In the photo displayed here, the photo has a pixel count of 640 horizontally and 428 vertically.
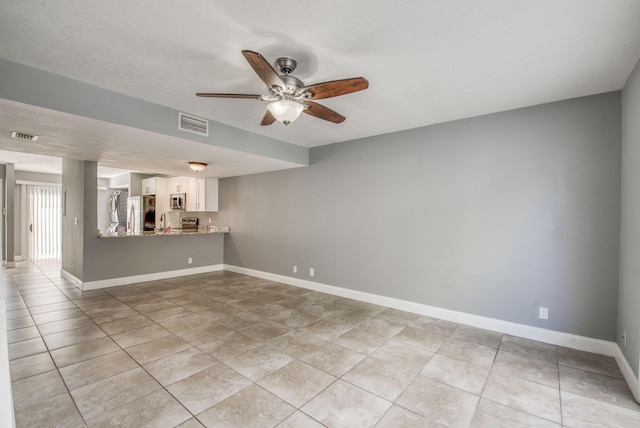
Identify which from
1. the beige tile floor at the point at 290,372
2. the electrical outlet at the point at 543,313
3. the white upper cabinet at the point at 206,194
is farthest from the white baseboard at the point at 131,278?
the electrical outlet at the point at 543,313

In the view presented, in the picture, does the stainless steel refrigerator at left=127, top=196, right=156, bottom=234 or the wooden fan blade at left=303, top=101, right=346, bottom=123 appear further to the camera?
the stainless steel refrigerator at left=127, top=196, right=156, bottom=234

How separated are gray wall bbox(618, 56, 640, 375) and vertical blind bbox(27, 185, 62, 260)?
11236 mm

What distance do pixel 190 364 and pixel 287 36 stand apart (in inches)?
113

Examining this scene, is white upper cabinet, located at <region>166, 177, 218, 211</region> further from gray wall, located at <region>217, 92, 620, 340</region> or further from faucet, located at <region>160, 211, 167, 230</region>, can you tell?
gray wall, located at <region>217, 92, 620, 340</region>

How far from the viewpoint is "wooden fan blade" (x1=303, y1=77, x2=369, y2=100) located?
229cm

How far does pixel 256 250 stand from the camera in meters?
6.38

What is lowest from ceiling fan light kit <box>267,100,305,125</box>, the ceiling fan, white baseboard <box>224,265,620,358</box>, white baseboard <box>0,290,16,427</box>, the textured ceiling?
white baseboard <box>224,265,620,358</box>

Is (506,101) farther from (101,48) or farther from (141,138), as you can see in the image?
(141,138)

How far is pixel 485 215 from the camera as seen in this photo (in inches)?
143

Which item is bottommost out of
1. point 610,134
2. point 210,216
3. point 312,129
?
point 210,216

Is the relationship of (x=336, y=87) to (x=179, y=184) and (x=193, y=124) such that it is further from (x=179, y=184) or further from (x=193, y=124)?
(x=179, y=184)

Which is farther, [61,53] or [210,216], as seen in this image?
[210,216]

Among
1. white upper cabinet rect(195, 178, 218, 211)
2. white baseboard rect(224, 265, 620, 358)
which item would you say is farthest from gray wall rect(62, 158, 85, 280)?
white baseboard rect(224, 265, 620, 358)

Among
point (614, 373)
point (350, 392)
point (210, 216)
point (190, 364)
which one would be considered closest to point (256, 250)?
point (210, 216)
